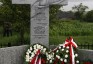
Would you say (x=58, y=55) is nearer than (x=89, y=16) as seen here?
Yes

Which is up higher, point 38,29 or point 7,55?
point 38,29

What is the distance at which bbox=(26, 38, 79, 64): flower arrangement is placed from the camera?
23.3 ft

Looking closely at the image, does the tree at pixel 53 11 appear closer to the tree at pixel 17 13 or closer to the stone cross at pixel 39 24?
the tree at pixel 17 13

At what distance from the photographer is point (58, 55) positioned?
7.18 m

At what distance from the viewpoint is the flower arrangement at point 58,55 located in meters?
7.10

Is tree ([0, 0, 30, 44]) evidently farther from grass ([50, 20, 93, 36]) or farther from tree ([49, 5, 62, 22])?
grass ([50, 20, 93, 36])

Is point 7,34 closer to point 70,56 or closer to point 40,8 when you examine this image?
point 40,8

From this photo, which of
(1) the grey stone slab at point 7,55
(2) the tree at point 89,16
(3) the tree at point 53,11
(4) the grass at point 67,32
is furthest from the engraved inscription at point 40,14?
(2) the tree at point 89,16

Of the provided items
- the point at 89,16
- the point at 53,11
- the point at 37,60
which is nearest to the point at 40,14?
the point at 37,60

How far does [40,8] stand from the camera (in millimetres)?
7992

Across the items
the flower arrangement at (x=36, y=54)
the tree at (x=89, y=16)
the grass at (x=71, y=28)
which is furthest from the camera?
the tree at (x=89, y=16)

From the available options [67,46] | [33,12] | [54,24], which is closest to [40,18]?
[33,12]

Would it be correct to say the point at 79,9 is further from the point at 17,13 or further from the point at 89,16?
the point at 17,13

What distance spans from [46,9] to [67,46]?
1.13m
